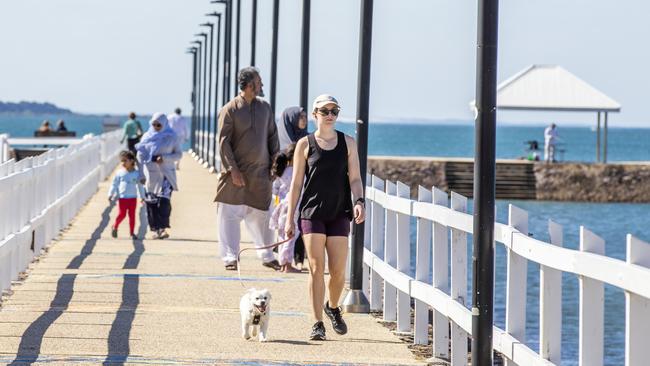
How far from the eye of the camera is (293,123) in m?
16.1

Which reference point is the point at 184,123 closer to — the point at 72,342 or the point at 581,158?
the point at 72,342

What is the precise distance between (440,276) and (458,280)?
0.68 m

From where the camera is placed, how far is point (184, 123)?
1007 inches

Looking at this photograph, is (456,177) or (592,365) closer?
(592,365)

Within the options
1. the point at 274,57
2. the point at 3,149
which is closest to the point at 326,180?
the point at 274,57

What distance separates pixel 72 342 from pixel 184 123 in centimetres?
1527

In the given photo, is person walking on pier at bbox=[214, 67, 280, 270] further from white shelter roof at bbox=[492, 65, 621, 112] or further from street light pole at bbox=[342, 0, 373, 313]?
white shelter roof at bbox=[492, 65, 621, 112]

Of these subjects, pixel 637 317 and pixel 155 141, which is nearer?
pixel 637 317

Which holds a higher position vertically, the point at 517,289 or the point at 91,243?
the point at 517,289

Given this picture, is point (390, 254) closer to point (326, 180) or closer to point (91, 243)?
point (326, 180)

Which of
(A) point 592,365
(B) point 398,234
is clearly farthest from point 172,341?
(A) point 592,365

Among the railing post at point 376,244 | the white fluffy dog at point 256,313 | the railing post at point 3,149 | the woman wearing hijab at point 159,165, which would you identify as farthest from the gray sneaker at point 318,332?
the railing post at point 3,149

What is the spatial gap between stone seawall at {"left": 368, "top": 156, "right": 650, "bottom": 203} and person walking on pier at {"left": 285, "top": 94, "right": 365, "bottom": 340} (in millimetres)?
60522

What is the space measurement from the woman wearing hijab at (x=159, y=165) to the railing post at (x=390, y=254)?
639cm
